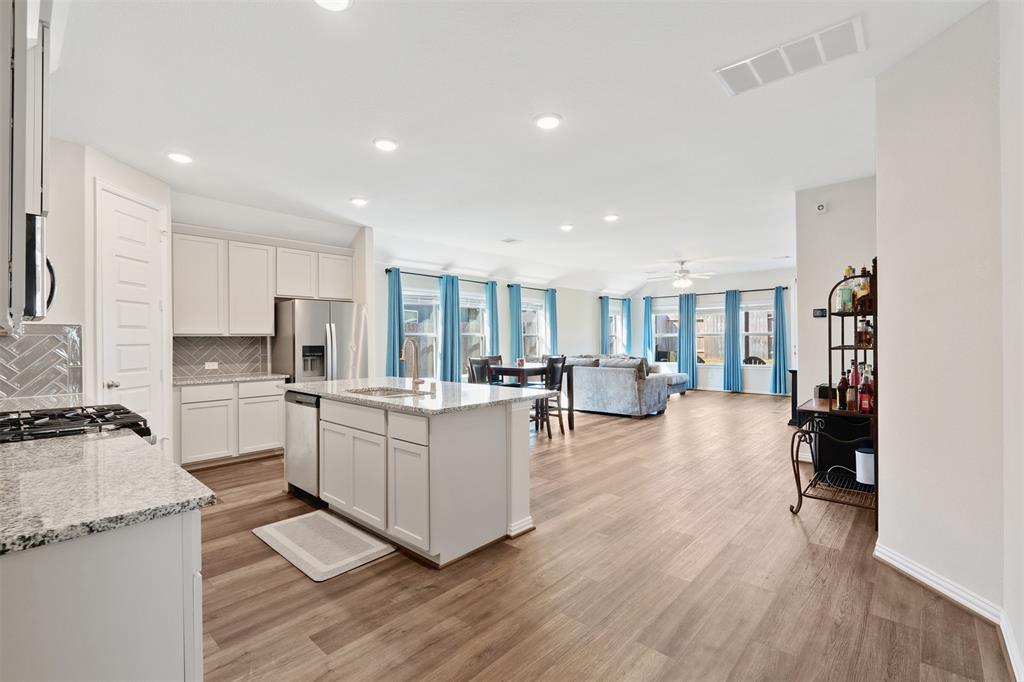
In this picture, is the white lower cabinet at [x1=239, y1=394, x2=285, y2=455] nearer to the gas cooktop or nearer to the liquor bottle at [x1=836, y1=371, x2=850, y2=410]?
the gas cooktop

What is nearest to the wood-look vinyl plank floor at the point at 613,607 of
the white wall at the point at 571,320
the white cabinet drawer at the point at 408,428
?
the white cabinet drawer at the point at 408,428

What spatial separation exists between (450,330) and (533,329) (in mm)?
2510

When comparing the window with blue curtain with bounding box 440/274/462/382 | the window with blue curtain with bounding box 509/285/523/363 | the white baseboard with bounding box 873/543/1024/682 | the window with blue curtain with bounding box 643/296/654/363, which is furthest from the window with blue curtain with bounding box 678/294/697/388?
the white baseboard with bounding box 873/543/1024/682

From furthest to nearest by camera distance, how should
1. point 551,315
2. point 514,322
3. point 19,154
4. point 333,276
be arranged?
point 551,315 → point 514,322 → point 333,276 → point 19,154

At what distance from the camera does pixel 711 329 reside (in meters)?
11.1

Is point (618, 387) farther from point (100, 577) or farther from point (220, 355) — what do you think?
point (100, 577)

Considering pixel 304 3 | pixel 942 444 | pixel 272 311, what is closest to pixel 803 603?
pixel 942 444

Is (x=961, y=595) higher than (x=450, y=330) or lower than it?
lower

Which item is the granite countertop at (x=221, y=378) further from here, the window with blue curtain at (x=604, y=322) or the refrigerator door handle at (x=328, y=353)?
the window with blue curtain at (x=604, y=322)

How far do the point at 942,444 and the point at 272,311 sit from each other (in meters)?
5.40

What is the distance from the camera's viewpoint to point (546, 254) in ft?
25.8

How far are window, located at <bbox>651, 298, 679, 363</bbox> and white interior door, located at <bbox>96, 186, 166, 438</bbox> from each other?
10.1 metres

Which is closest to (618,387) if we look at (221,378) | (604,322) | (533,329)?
(533,329)

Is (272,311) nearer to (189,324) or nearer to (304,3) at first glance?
(189,324)
